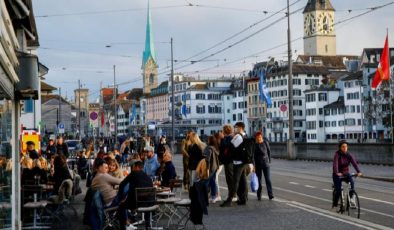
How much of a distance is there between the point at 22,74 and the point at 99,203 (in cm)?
335

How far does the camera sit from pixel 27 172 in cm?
1928

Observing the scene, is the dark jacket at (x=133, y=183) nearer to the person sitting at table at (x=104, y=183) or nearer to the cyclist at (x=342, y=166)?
the person sitting at table at (x=104, y=183)

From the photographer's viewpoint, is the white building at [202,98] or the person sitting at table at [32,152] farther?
the white building at [202,98]

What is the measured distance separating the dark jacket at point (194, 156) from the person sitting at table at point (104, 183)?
18.9 feet

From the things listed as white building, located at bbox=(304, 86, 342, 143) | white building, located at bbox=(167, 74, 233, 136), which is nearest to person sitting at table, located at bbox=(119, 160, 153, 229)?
white building, located at bbox=(304, 86, 342, 143)

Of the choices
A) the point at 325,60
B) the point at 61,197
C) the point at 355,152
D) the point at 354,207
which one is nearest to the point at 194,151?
the point at 354,207

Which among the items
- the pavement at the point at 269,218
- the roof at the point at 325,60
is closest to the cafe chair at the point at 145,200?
the pavement at the point at 269,218

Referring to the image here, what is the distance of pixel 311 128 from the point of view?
160125mm

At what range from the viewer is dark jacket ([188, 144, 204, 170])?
827 inches

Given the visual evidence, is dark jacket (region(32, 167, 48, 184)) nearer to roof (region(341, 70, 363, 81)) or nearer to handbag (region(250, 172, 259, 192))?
handbag (region(250, 172, 259, 192))

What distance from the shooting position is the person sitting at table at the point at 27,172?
18.5 meters

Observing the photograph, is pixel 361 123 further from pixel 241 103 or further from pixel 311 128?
pixel 241 103

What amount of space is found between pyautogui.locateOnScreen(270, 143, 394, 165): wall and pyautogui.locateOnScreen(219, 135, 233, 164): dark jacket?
23.7m

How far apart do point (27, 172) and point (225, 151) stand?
474 centimetres
